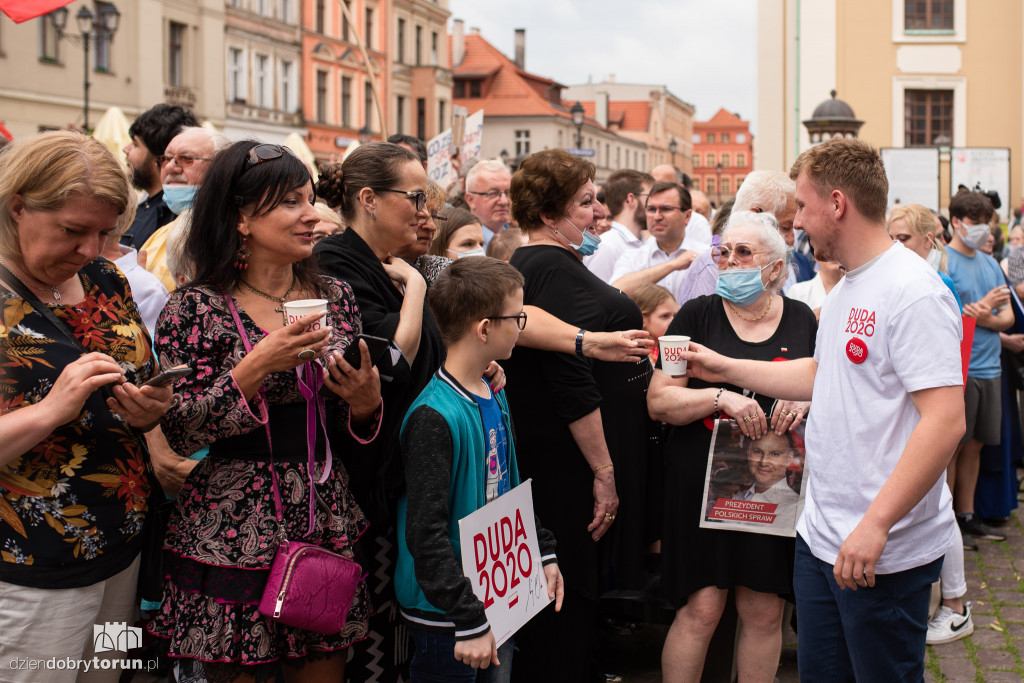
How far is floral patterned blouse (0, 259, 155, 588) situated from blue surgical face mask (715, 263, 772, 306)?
2.39 meters

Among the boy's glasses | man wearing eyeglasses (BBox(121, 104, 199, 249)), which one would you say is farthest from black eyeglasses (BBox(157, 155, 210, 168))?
the boy's glasses

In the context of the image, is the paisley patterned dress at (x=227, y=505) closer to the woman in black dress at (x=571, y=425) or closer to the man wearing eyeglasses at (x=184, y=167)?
the woman in black dress at (x=571, y=425)

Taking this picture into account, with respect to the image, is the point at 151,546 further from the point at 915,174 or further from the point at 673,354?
the point at 915,174

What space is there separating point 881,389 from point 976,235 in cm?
499

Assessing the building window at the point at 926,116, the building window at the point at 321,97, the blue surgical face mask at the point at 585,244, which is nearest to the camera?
the blue surgical face mask at the point at 585,244

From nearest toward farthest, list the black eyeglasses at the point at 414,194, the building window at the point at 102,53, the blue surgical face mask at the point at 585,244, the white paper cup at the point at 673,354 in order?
the black eyeglasses at the point at 414,194, the white paper cup at the point at 673,354, the blue surgical face mask at the point at 585,244, the building window at the point at 102,53

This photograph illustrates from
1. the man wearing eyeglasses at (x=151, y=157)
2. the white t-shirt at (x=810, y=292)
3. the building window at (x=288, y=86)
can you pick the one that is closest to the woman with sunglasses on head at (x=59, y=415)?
the man wearing eyeglasses at (x=151, y=157)

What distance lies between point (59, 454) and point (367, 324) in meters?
1.04

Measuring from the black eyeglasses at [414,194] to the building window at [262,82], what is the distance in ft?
132

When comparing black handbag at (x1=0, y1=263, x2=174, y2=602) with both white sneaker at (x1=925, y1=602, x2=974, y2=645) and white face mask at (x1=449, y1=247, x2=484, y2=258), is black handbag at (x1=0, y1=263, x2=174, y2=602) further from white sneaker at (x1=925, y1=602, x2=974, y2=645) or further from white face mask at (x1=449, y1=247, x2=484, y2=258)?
white sneaker at (x1=925, y1=602, x2=974, y2=645)

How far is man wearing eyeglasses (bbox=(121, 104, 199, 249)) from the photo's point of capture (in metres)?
5.64

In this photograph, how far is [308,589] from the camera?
8.89 ft

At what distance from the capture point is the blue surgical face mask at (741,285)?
3996 millimetres

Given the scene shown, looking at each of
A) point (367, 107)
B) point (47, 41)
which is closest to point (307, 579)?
point (47, 41)
